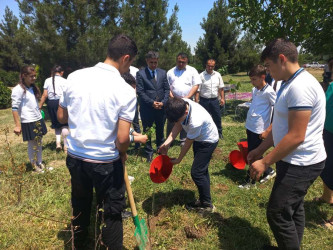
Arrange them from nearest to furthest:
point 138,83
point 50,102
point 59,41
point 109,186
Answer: point 109,186 < point 138,83 < point 50,102 < point 59,41

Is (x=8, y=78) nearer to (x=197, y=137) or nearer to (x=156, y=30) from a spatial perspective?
(x=156, y=30)

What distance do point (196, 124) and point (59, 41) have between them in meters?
8.06

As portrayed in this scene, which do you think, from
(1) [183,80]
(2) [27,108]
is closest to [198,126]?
(1) [183,80]

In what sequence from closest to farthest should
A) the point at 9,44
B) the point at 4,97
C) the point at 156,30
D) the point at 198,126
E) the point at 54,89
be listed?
1. the point at 198,126
2. the point at 54,89
3. the point at 4,97
4. the point at 156,30
5. the point at 9,44

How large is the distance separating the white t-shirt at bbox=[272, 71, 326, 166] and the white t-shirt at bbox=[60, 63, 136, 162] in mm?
1111

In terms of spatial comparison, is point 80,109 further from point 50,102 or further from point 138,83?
point 50,102

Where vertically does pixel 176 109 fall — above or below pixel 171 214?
above

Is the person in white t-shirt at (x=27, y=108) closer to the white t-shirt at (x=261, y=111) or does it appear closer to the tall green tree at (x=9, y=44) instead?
the white t-shirt at (x=261, y=111)

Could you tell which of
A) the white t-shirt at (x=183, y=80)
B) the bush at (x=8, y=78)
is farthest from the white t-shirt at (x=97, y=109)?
the bush at (x=8, y=78)

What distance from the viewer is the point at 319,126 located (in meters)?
1.83

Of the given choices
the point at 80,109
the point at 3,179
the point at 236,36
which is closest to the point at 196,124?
the point at 80,109

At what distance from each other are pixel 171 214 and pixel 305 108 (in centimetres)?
204

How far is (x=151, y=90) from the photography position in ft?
15.2

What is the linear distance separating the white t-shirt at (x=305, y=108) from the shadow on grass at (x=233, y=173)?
2044 mm
